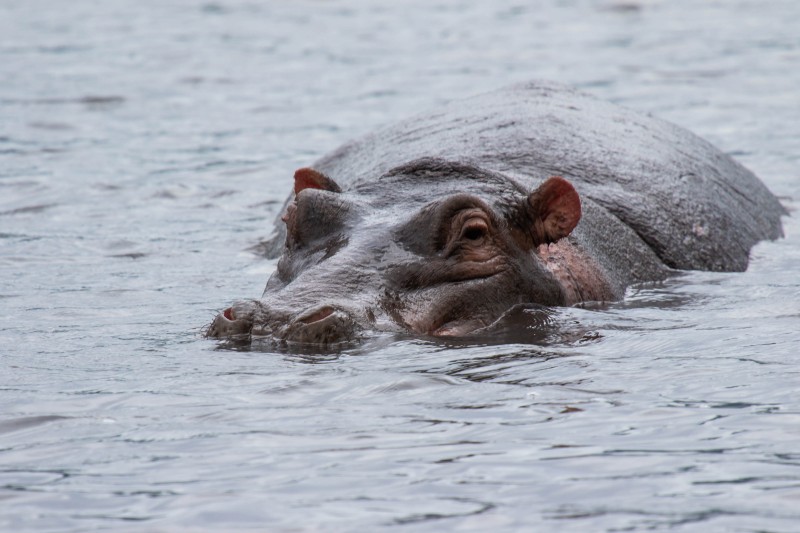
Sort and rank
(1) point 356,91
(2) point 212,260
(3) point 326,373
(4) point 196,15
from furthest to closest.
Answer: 1. (4) point 196,15
2. (1) point 356,91
3. (2) point 212,260
4. (3) point 326,373

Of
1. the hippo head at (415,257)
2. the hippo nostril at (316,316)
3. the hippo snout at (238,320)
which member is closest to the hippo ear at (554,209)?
the hippo head at (415,257)

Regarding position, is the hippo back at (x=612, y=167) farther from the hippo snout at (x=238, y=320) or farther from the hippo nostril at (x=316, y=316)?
the hippo nostril at (x=316, y=316)

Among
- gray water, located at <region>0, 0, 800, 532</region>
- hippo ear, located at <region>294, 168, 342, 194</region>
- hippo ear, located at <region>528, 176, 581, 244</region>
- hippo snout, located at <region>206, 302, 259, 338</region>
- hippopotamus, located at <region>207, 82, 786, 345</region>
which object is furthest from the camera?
hippo ear, located at <region>294, 168, 342, 194</region>

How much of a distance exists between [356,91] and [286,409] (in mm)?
15533

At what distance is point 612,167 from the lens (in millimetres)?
9836

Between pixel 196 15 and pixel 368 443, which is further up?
pixel 196 15

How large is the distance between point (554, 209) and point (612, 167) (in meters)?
1.80

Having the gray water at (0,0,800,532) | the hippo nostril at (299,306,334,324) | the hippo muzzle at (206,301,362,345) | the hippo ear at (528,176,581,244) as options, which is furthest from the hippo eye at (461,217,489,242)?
the hippo nostril at (299,306,334,324)

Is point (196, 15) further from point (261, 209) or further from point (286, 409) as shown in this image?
point (286, 409)

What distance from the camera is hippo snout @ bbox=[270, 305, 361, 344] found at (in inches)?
271

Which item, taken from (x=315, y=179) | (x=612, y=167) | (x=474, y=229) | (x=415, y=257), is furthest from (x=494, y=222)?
(x=612, y=167)

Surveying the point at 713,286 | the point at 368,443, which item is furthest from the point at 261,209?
the point at 368,443

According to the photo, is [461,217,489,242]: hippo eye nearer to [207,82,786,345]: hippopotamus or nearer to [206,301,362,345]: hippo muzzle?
[207,82,786,345]: hippopotamus

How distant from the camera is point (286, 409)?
613 cm
